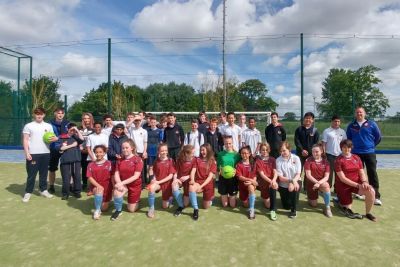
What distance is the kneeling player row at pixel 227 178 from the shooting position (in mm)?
4691

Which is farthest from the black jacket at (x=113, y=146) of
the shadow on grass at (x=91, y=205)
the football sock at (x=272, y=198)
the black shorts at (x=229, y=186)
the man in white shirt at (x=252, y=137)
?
the football sock at (x=272, y=198)

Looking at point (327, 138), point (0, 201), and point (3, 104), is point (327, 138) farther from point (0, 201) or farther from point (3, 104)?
point (3, 104)

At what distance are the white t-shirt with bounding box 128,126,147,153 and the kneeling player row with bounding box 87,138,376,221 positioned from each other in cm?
110

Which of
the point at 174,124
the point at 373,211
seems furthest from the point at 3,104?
the point at 373,211

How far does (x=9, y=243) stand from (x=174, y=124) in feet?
12.2

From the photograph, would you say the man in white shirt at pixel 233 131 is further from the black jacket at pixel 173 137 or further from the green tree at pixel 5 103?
the green tree at pixel 5 103

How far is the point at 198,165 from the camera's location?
198 inches

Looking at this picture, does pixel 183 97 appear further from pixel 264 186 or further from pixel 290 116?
pixel 264 186

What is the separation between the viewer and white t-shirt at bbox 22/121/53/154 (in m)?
5.46

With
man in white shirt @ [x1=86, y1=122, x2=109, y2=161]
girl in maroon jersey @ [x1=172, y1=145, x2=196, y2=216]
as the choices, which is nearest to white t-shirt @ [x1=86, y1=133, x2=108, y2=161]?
man in white shirt @ [x1=86, y1=122, x2=109, y2=161]

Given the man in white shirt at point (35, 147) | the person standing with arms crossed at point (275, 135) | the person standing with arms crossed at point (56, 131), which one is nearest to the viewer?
the man in white shirt at point (35, 147)

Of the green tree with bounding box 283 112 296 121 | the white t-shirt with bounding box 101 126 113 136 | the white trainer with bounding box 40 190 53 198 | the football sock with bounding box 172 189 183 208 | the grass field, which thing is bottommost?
the grass field

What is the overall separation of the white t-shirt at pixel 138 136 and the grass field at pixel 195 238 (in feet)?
5.02

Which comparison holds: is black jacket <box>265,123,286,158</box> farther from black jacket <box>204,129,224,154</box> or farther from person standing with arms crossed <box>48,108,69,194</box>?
person standing with arms crossed <box>48,108,69,194</box>
